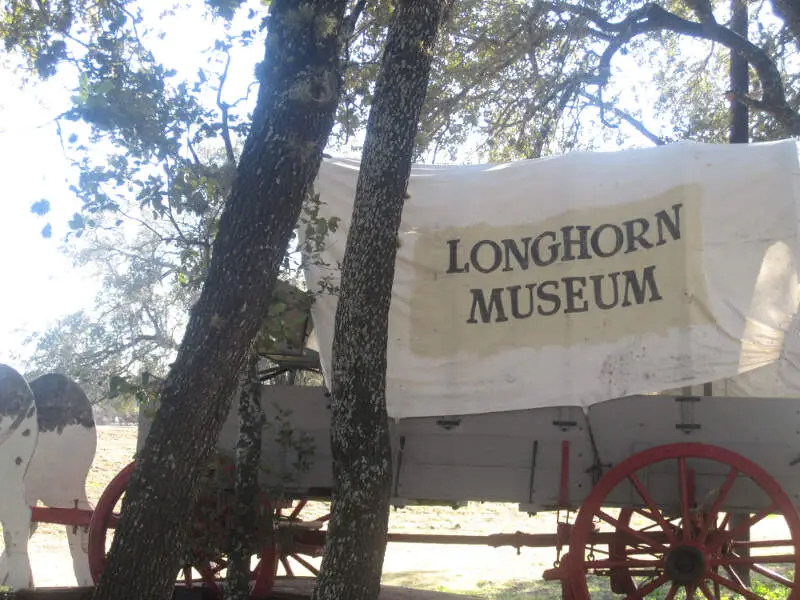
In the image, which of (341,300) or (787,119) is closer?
→ (341,300)

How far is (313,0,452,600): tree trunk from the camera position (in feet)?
13.0

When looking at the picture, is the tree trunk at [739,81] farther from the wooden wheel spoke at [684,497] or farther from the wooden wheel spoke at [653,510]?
the wooden wheel spoke at [653,510]

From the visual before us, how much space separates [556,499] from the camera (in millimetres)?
5406

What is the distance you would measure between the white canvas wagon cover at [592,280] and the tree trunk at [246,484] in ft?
1.88

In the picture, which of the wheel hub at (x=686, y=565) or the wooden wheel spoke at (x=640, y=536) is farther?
the wooden wheel spoke at (x=640, y=536)

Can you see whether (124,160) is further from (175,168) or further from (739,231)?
(739,231)

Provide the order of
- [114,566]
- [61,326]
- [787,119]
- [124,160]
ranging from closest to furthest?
[114,566]
[124,160]
[787,119]
[61,326]

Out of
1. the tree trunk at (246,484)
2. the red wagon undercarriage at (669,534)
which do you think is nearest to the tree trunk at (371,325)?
the tree trunk at (246,484)

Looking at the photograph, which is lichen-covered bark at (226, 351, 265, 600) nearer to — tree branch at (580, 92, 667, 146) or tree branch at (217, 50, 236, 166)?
tree branch at (217, 50, 236, 166)

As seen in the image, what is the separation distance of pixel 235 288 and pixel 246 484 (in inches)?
90.6

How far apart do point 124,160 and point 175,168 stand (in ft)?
1.04

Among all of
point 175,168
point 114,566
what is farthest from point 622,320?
point 114,566

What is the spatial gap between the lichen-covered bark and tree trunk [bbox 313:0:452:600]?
4.18 feet

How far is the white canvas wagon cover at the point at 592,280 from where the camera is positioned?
524cm
